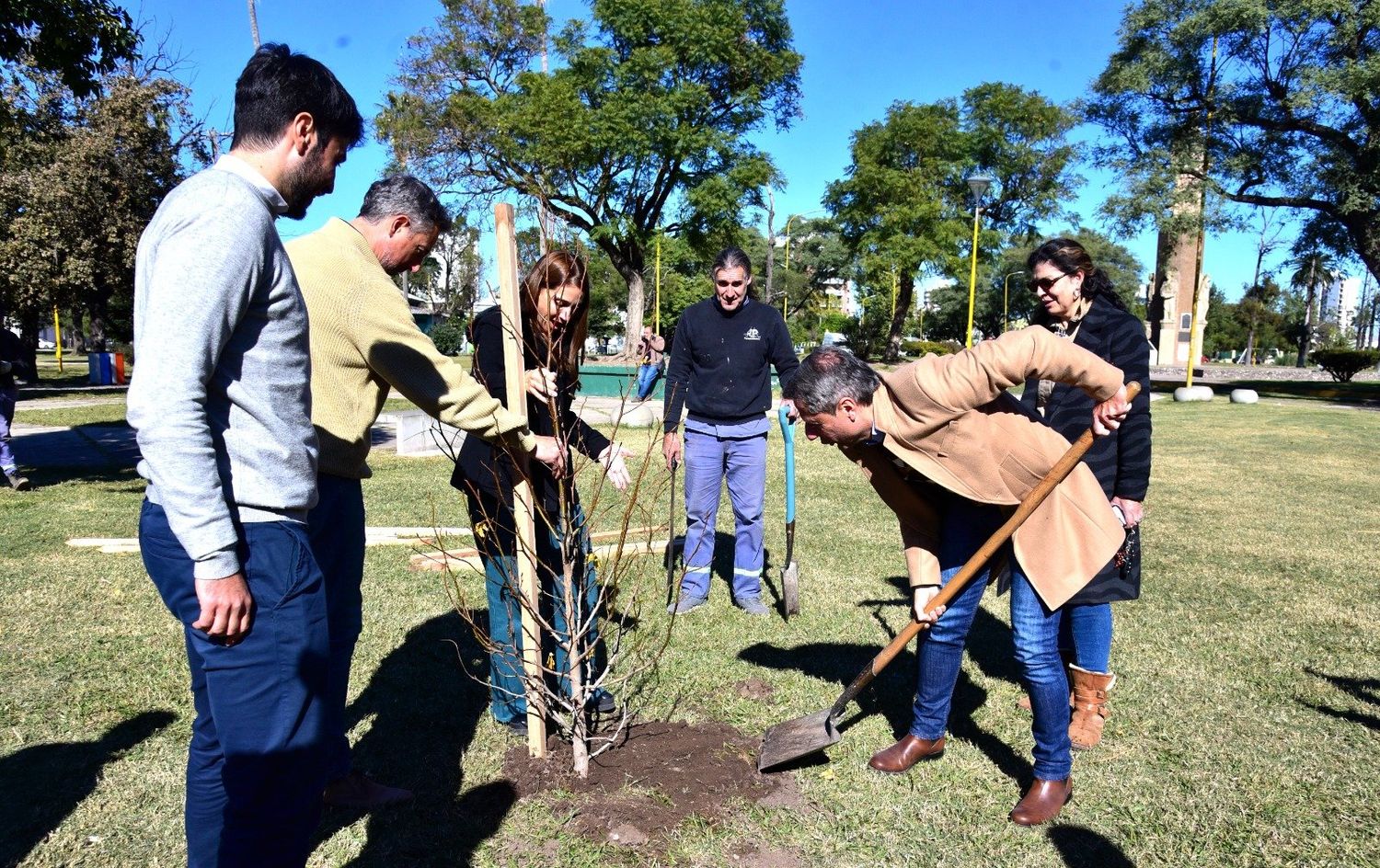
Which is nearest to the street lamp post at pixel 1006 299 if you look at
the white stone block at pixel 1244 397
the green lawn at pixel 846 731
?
the white stone block at pixel 1244 397

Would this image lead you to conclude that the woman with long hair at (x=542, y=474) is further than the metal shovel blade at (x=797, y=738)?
No

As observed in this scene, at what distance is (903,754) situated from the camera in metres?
3.35

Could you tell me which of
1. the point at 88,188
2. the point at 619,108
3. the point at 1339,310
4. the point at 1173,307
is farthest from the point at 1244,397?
the point at 1339,310

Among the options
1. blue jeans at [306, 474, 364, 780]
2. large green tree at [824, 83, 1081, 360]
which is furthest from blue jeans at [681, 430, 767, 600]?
large green tree at [824, 83, 1081, 360]

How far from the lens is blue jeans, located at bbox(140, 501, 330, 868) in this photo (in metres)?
1.68

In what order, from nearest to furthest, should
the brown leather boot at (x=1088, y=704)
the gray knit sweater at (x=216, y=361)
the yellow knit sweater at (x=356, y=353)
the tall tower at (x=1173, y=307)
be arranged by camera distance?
the gray knit sweater at (x=216, y=361) < the yellow knit sweater at (x=356, y=353) < the brown leather boot at (x=1088, y=704) < the tall tower at (x=1173, y=307)

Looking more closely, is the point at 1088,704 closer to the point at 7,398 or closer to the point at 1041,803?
the point at 1041,803

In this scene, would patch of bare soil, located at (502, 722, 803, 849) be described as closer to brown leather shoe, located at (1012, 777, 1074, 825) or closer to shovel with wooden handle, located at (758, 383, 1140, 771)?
shovel with wooden handle, located at (758, 383, 1140, 771)

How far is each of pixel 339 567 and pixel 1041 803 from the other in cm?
247

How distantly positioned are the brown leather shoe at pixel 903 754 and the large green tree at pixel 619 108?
24647 mm

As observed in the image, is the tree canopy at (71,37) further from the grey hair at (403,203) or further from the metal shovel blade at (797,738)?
the metal shovel blade at (797,738)

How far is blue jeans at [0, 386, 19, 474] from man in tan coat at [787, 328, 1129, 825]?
9008mm

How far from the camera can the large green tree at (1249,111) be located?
72.0ft

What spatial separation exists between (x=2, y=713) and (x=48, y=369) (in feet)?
113
